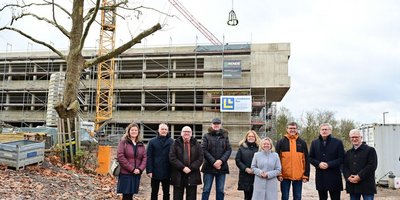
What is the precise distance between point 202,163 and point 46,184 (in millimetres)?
3598

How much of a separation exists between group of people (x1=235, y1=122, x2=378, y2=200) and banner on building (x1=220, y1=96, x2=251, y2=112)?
2810 cm

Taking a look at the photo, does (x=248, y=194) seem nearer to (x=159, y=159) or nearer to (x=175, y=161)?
(x=175, y=161)

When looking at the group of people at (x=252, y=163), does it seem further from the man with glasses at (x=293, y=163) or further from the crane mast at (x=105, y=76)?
the crane mast at (x=105, y=76)

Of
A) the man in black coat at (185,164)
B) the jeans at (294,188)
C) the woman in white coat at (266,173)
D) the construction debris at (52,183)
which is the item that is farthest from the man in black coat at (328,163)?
the construction debris at (52,183)

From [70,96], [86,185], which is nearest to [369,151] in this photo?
[86,185]

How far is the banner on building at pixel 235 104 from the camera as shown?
114 feet

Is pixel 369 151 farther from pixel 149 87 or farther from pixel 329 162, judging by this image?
pixel 149 87

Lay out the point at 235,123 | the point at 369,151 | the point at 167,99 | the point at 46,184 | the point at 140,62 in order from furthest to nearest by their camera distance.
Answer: the point at 140,62 < the point at 167,99 < the point at 235,123 < the point at 46,184 < the point at 369,151

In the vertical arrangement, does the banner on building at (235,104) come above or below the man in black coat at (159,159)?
above

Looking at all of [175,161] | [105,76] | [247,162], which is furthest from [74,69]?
[105,76]

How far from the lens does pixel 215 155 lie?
6621mm

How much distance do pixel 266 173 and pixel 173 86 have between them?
3172 centimetres

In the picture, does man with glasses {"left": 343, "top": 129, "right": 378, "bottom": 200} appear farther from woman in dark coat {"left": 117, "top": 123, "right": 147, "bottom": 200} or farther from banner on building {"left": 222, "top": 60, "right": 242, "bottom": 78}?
banner on building {"left": 222, "top": 60, "right": 242, "bottom": 78}

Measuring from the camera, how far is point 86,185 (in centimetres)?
859
